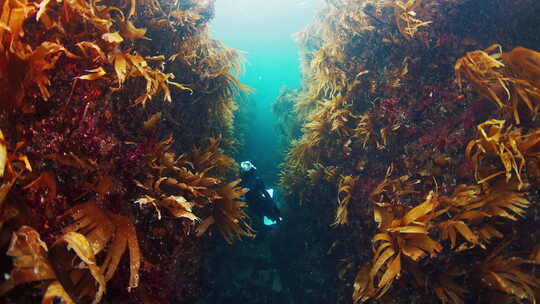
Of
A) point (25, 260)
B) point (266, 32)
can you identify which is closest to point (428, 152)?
point (25, 260)

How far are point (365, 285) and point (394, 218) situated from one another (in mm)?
941

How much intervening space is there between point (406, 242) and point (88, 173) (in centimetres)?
334

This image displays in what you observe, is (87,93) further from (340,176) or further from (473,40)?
(473,40)

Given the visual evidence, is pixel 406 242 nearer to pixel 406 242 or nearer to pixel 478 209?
pixel 406 242

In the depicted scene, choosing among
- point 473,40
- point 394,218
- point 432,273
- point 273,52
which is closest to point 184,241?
point 394,218

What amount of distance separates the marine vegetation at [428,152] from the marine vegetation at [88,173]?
2150 millimetres

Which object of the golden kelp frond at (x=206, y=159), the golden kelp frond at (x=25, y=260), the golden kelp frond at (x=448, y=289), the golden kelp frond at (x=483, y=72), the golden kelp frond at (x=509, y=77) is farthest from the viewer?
the golden kelp frond at (x=206, y=159)

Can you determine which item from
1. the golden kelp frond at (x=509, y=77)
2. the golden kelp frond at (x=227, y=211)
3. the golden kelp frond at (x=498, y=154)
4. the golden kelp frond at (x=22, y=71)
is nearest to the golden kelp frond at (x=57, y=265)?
the golden kelp frond at (x=22, y=71)

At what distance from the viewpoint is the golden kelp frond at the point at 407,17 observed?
14.0ft

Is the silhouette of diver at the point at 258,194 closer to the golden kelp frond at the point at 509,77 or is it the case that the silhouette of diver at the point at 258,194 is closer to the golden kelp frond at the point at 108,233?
the golden kelp frond at the point at 108,233

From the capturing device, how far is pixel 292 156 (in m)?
6.09

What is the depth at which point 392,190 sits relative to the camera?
12.5 ft

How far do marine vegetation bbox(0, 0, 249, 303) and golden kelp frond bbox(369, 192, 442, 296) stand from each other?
184 cm

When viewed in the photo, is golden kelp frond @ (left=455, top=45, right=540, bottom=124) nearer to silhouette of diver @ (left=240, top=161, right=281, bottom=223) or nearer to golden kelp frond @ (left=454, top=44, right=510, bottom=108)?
golden kelp frond @ (left=454, top=44, right=510, bottom=108)
